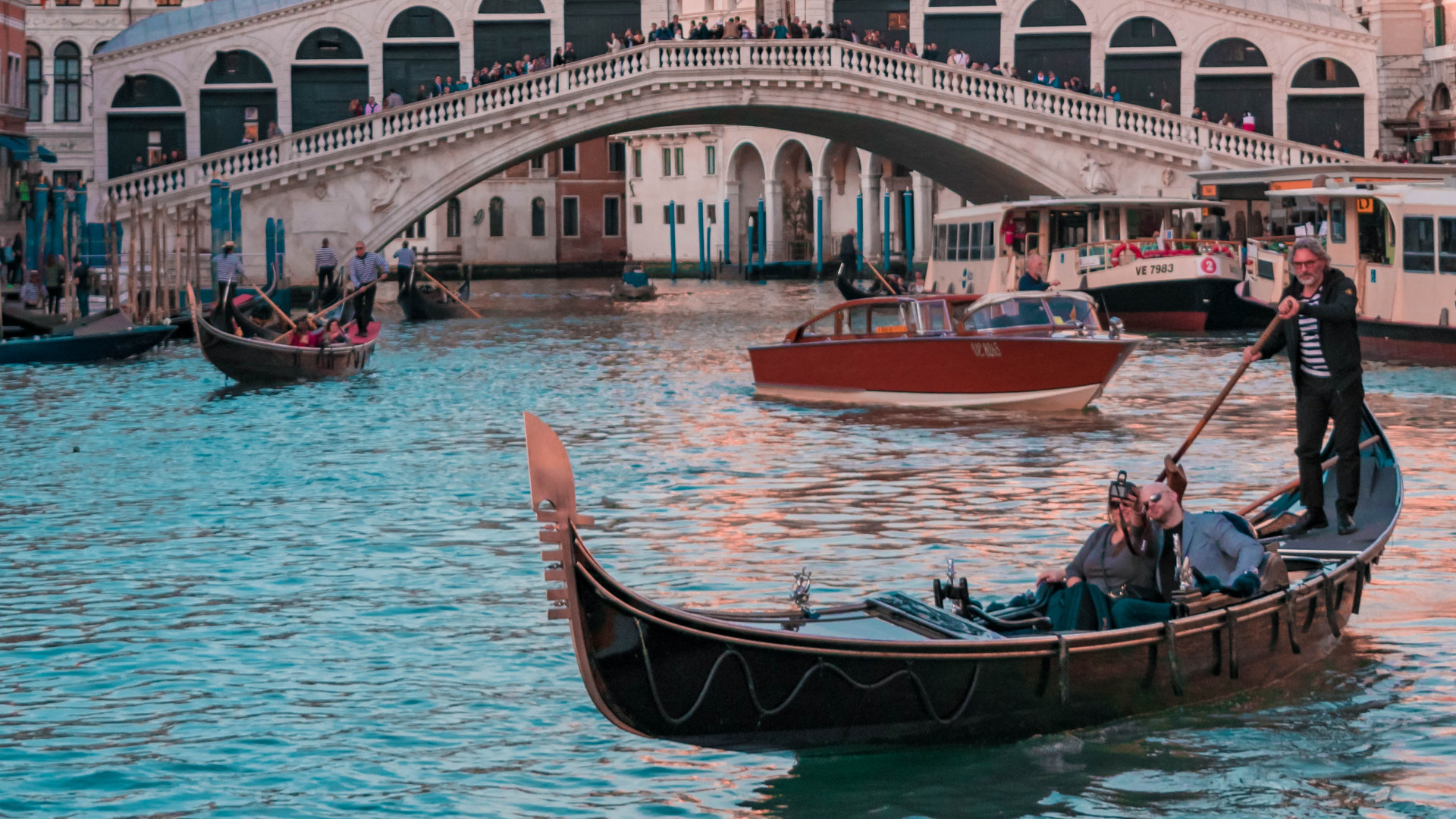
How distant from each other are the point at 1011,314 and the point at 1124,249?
9.71m

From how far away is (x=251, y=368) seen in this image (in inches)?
746

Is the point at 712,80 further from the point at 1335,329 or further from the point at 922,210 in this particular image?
the point at 1335,329

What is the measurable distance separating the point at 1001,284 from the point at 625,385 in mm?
7809

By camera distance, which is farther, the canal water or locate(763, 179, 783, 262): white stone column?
locate(763, 179, 783, 262): white stone column

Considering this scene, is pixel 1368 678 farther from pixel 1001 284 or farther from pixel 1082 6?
pixel 1082 6

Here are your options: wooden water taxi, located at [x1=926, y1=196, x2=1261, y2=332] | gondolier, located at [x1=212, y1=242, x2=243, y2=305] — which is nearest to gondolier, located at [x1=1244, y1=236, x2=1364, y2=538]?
wooden water taxi, located at [x1=926, y1=196, x2=1261, y2=332]

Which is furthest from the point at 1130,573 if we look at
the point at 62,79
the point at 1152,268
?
the point at 62,79

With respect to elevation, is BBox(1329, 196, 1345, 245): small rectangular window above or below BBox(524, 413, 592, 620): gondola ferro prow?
above

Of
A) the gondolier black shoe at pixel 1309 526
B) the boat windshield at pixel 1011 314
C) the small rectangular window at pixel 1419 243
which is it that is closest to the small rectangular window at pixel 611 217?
the small rectangular window at pixel 1419 243

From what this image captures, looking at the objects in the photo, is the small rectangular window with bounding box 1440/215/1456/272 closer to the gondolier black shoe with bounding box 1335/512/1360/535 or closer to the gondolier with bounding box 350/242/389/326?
the gondolier black shoe with bounding box 1335/512/1360/535

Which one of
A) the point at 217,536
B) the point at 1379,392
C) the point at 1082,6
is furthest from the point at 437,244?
the point at 217,536

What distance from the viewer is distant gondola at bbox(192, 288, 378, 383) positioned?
18484 mm

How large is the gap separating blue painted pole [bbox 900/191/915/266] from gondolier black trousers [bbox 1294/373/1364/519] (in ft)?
97.8

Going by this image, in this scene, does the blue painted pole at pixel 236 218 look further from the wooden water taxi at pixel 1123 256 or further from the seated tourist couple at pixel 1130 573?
the seated tourist couple at pixel 1130 573
